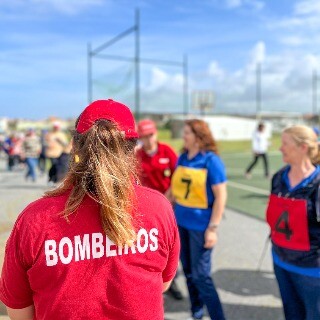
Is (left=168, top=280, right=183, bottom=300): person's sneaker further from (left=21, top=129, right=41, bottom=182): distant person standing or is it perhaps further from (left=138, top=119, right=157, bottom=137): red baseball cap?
(left=21, top=129, right=41, bottom=182): distant person standing

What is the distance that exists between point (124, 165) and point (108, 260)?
33 centimetres

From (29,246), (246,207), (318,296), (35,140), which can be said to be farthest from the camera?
(35,140)

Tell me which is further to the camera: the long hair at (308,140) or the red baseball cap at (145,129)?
the red baseball cap at (145,129)

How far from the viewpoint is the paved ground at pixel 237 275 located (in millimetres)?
2957

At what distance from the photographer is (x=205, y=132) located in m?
3.63

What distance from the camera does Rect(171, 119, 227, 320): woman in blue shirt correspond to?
3.47 m

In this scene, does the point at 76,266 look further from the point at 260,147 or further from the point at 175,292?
the point at 260,147

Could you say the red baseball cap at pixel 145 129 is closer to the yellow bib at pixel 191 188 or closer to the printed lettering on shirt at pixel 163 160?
the printed lettering on shirt at pixel 163 160

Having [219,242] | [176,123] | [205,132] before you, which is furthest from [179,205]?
[176,123]

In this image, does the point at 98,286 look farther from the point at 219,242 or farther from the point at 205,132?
the point at 219,242

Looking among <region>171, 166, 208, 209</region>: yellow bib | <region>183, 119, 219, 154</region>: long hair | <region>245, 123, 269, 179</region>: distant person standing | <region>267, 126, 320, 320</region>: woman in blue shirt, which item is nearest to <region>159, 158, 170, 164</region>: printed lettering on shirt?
<region>171, 166, 208, 209</region>: yellow bib

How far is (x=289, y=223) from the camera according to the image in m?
2.80

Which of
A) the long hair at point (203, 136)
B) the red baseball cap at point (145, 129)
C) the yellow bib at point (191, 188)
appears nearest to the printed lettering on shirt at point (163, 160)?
the red baseball cap at point (145, 129)

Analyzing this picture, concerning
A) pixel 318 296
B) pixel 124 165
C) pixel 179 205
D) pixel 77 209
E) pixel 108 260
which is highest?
pixel 124 165
